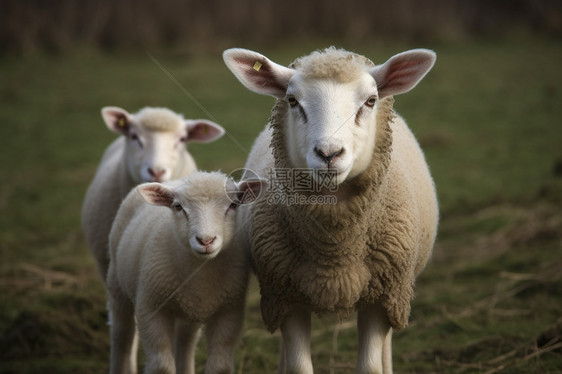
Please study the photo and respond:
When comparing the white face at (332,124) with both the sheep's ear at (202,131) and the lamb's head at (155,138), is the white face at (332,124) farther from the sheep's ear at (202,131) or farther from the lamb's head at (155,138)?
the sheep's ear at (202,131)

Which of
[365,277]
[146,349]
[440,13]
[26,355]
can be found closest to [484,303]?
[365,277]

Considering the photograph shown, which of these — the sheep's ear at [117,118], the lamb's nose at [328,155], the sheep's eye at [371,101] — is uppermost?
the sheep's eye at [371,101]

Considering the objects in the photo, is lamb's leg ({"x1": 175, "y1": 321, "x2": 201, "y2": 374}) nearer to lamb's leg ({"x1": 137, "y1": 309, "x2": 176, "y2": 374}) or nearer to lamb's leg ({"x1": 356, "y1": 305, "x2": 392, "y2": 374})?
lamb's leg ({"x1": 137, "y1": 309, "x2": 176, "y2": 374})

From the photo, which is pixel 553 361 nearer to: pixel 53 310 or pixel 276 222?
pixel 276 222

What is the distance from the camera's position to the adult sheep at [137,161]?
5.55 meters

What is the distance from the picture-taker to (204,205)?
3982 mm

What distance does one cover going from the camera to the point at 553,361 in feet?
14.8

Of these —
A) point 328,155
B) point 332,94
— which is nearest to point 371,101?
point 332,94

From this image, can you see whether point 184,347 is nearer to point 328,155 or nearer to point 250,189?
point 250,189

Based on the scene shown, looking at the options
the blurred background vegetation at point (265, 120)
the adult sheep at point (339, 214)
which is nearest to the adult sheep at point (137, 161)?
the blurred background vegetation at point (265, 120)

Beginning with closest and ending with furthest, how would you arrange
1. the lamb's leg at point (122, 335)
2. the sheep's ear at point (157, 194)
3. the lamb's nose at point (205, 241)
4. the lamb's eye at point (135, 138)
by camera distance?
the lamb's nose at point (205, 241)
the sheep's ear at point (157, 194)
the lamb's leg at point (122, 335)
the lamb's eye at point (135, 138)

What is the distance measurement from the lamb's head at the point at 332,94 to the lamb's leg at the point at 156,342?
3.89 ft

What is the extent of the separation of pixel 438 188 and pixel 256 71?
6060mm

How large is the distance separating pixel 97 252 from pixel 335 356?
1900 millimetres
